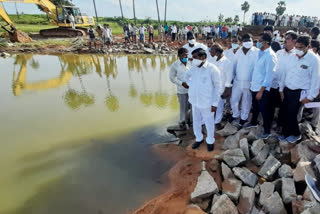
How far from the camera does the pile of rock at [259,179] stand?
8.89 ft

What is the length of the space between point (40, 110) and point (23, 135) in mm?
1507

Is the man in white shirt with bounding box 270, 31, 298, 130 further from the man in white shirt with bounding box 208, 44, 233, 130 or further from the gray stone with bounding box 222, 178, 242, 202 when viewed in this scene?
the gray stone with bounding box 222, 178, 242, 202

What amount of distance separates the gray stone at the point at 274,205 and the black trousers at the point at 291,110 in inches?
54.3

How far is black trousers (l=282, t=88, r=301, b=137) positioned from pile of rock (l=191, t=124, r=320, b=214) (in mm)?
207

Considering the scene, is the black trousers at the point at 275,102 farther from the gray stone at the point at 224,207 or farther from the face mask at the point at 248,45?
the gray stone at the point at 224,207

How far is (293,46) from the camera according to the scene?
3.53 m

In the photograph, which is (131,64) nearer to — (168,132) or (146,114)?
(146,114)

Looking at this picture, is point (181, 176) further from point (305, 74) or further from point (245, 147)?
point (305, 74)

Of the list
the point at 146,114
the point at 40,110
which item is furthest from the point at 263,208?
the point at 40,110

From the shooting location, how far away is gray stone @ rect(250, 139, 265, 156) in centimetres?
361

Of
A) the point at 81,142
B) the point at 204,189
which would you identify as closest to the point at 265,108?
the point at 204,189

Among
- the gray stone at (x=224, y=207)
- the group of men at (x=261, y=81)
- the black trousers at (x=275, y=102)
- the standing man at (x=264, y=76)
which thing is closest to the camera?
the gray stone at (x=224, y=207)

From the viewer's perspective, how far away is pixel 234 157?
351 centimetres

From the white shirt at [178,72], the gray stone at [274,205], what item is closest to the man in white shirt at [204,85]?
the white shirt at [178,72]
